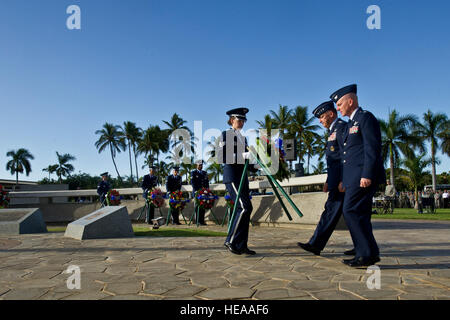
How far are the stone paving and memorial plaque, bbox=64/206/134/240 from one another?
144 cm

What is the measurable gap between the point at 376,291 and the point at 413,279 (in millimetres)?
699

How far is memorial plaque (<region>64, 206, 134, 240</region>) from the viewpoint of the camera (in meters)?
7.65

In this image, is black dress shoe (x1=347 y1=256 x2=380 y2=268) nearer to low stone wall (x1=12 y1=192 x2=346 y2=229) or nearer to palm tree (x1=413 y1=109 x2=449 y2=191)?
low stone wall (x1=12 y1=192 x2=346 y2=229)

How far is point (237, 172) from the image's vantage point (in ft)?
17.5

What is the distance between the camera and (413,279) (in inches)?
132

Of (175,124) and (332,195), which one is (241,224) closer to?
(332,195)

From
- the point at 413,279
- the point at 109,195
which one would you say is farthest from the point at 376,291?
the point at 109,195

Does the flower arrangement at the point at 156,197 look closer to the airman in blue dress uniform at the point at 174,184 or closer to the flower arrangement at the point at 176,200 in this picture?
the airman in blue dress uniform at the point at 174,184

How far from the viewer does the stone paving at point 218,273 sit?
296 cm

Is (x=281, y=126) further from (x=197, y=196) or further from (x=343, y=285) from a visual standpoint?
(x=343, y=285)

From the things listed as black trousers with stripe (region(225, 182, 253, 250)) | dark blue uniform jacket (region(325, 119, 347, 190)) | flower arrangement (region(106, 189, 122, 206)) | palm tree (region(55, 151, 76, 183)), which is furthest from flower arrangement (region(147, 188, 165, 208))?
palm tree (region(55, 151, 76, 183))

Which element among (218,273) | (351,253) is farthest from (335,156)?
(218,273)

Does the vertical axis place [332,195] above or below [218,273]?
above

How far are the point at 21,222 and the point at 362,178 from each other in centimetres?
910
